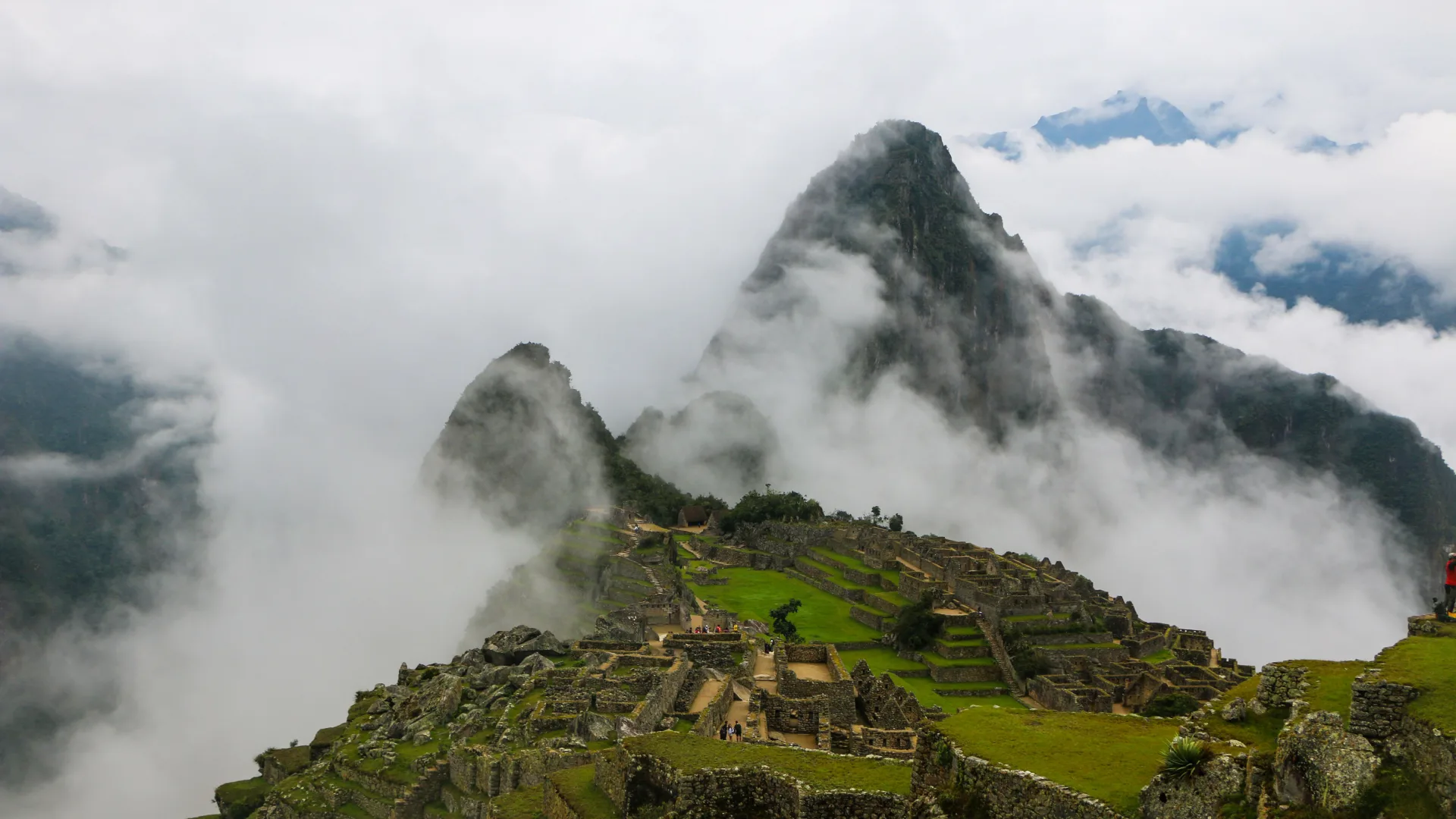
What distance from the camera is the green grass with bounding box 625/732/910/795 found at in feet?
32.8

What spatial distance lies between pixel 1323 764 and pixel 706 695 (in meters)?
15.4

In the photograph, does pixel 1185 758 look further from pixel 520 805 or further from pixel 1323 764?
pixel 520 805

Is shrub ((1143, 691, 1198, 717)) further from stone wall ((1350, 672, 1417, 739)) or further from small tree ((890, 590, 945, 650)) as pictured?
stone wall ((1350, 672, 1417, 739))

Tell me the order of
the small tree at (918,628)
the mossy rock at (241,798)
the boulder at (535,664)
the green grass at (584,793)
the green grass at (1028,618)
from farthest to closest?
the green grass at (1028,618)
the small tree at (918,628)
the mossy rock at (241,798)
the boulder at (535,664)
the green grass at (584,793)

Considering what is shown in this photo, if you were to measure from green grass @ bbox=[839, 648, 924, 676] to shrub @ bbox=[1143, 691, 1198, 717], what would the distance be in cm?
1094

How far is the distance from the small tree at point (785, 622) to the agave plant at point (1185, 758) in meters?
31.2

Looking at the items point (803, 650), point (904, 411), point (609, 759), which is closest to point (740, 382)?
point (904, 411)

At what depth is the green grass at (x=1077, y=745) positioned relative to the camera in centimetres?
819

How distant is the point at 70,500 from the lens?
9181 centimetres

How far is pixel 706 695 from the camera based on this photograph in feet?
69.1

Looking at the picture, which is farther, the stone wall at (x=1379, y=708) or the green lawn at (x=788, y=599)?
the green lawn at (x=788, y=599)

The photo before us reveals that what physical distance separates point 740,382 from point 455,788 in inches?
6381

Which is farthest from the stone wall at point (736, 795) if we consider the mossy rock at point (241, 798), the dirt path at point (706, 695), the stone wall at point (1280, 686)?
the mossy rock at point (241, 798)

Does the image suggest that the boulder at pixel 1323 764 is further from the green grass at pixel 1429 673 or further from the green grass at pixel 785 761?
the green grass at pixel 785 761
